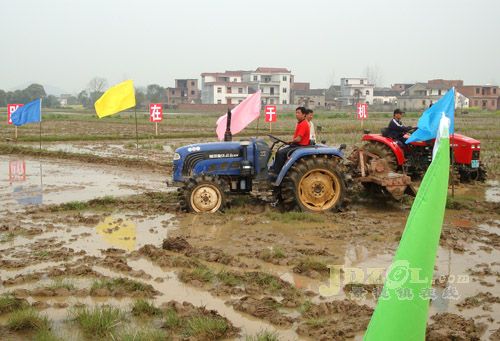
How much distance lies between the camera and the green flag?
5.73 feet

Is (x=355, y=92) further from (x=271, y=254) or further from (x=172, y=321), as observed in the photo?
(x=172, y=321)

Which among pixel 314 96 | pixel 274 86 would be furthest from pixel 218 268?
pixel 314 96

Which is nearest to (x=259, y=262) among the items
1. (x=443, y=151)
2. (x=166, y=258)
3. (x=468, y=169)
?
(x=166, y=258)

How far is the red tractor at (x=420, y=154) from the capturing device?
11.1 meters

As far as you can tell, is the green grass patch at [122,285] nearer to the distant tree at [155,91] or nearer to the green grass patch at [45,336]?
the green grass patch at [45,336]

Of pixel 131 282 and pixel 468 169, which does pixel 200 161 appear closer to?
pixel 131 282

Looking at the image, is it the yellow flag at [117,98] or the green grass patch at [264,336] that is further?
the yellow flag at [117,98]

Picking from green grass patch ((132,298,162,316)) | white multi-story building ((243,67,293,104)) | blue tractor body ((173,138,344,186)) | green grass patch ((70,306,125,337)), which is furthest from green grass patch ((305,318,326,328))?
white multi-story building ((243,67,293,104))

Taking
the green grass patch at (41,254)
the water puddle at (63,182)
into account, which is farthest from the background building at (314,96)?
the green grass patch at (41,254)

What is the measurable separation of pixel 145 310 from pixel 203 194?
4.11m

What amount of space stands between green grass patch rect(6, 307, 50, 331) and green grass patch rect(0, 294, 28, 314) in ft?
0.69

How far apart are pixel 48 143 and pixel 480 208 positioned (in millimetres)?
18018

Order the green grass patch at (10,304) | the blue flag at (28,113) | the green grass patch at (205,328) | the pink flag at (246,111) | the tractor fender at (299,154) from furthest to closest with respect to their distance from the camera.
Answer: the blue flag at (28,113)
the pink flag at (246,111)
the tractor fender at (299,154)
the green grass patch at (10,304)
the green grass patch at (205,328)

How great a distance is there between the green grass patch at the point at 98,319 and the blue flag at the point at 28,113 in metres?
16.8
